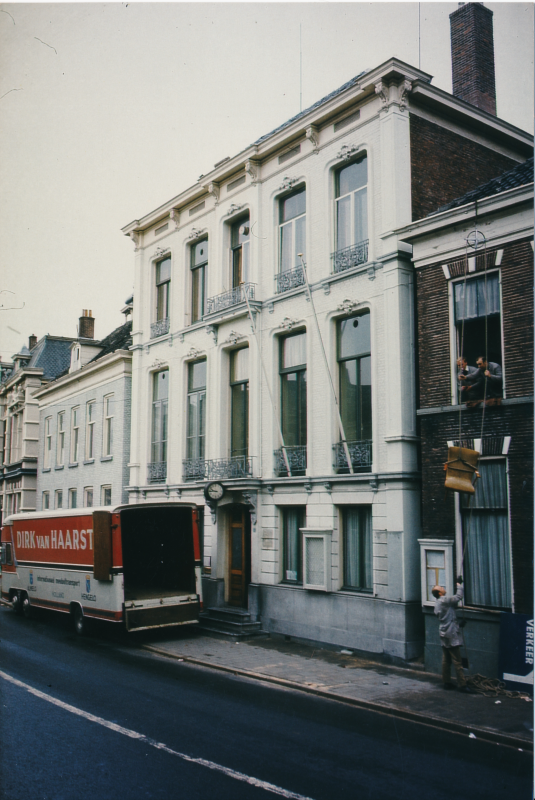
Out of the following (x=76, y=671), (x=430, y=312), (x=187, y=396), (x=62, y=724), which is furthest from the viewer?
(x=187, y=396)

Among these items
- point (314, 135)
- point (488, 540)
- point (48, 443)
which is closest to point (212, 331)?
point (314, 135)

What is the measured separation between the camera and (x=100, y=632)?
18547mm

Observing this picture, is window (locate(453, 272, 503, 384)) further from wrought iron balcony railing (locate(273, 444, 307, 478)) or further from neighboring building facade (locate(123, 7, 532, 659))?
wrought iron balcony railing (locate(273, 444, 307, 478))

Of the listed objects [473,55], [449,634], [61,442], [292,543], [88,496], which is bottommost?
[449,634]

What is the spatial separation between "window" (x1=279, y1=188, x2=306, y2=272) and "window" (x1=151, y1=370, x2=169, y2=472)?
22.9 feet

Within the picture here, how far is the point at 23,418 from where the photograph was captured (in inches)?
1501

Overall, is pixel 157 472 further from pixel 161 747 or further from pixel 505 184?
pixel 161 747

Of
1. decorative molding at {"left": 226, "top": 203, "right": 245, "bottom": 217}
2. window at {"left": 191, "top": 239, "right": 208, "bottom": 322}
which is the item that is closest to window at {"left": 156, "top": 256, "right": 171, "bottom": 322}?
window at {"left": 191, "top": 239, "right": 208, "bottom": 322}

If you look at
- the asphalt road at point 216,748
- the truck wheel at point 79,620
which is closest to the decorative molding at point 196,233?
the truck wheel at point 79,620

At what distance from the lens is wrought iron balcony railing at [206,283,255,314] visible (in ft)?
63.8

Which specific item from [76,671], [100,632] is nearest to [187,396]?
Result: [100,632]

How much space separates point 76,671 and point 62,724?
12.9ft

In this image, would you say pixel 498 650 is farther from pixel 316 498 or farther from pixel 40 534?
pixel 40 534

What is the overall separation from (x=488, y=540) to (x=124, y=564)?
833cm
